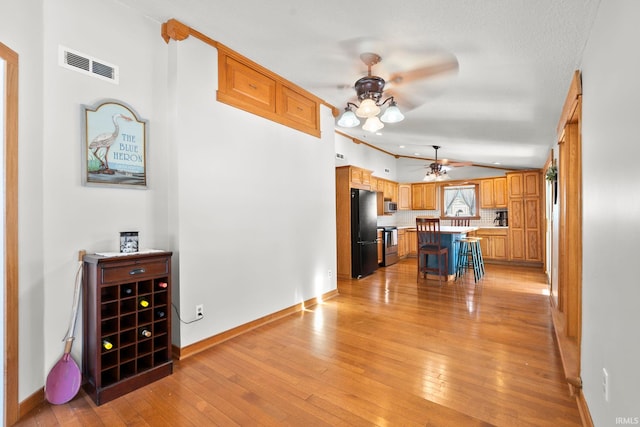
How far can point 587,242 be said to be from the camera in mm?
1901

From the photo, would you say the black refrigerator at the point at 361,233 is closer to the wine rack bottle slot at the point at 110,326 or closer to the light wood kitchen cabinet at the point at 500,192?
the light wood kitchen cabinet at the point at 500,192

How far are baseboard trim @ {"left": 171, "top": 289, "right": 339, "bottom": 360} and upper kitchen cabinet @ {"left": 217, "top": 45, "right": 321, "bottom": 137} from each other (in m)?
2.30

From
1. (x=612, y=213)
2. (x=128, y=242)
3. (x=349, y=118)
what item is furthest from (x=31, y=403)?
(x=612, y=213)

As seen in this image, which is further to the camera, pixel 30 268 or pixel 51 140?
pixel 51 140

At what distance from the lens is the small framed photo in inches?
90.5

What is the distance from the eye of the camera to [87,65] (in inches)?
87.0

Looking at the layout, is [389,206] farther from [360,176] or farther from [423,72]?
[423,72]

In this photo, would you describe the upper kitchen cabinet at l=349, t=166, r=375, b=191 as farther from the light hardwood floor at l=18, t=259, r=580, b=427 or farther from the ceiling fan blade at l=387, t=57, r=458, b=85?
the light hardwood floor at l=18, t=259, r=580, b=427

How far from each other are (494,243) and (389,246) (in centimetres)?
270

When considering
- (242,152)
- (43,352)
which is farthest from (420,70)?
(43,352)

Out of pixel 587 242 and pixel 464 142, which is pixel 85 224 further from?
pixel 464 142

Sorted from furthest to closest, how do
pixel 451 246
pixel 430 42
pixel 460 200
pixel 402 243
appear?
pixel 402 243 → pixel 460 200 → pixel 451 246 → pixel 430 42

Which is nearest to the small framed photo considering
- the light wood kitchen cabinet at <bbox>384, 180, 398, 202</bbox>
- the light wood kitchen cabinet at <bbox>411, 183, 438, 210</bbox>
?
the light wood kitchen cabinet at <bbox>384, 180, 398, 202</bbox>

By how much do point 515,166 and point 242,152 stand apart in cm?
683
